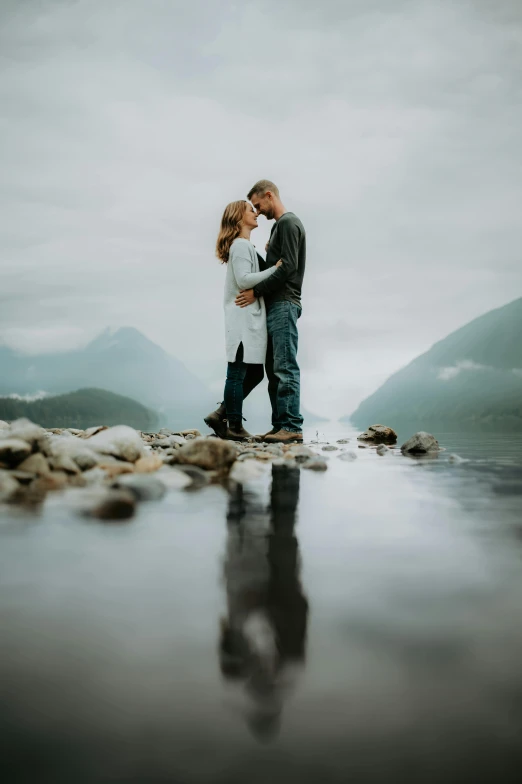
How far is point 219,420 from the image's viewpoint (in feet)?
21.6

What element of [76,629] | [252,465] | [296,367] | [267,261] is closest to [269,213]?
[267,261]

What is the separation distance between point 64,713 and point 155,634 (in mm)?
257

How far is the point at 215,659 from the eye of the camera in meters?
0.94

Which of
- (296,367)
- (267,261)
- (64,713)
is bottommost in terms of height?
(64,713)

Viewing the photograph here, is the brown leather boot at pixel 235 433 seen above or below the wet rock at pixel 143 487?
above

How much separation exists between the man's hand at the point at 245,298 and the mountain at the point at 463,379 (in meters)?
109

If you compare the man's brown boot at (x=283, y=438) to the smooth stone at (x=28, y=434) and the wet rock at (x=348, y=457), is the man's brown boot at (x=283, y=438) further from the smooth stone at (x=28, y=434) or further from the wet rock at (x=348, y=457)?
the smooth stone at (x=28, y=434)

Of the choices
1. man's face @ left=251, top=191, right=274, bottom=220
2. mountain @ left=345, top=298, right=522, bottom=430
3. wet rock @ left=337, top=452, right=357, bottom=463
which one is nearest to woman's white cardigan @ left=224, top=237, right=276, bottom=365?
man's face @ left=251, top=191, right=274, bottom=220

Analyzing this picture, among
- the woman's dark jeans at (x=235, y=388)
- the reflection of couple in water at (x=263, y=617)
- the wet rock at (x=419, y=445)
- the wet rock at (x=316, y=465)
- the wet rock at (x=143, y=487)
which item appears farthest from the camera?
the woman's dark jeans at (x=235, y=388)

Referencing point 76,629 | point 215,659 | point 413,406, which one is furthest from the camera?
point 413,406

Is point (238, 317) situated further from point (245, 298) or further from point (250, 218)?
point (250, 218)

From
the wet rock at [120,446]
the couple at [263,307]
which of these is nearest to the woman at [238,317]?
the couple at [263,307]

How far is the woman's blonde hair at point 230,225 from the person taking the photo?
21.5 feet

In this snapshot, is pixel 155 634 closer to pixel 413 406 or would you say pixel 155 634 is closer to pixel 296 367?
pixel 296 367
